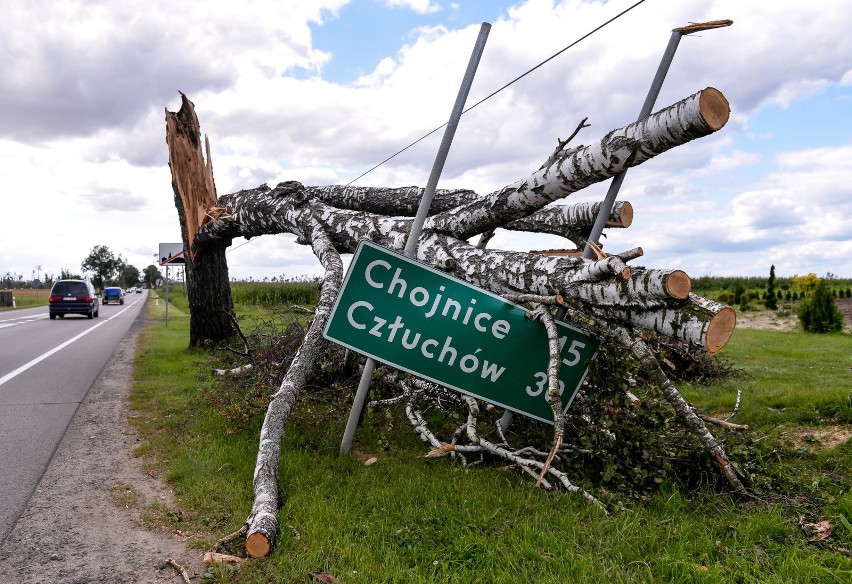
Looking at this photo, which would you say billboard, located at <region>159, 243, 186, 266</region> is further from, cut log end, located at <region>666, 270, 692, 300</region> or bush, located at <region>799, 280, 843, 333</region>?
bush, located at <region>799, 280, 843, 333</region>

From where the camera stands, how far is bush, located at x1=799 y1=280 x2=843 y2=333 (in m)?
16.5

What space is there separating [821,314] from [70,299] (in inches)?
1092

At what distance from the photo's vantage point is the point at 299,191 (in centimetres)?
799

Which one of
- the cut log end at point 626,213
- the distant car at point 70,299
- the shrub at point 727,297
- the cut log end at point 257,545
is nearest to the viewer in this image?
the cut log end at point 257,545

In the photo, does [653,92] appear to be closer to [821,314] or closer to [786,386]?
[786,386]

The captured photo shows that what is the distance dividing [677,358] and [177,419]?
6.53 metres

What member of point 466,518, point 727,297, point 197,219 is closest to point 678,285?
point 466,518

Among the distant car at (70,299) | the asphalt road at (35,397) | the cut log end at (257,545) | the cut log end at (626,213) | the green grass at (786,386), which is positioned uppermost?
the cut log end at (626,213)

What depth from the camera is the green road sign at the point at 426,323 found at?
14.8 feet

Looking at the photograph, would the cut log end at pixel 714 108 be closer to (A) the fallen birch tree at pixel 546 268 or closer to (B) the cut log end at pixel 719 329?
(A) the fallen birch tree at pixel 546 268

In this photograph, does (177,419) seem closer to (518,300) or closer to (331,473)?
(331,473)

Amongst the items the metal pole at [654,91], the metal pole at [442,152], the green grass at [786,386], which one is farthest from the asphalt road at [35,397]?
the green grass at [786,386]

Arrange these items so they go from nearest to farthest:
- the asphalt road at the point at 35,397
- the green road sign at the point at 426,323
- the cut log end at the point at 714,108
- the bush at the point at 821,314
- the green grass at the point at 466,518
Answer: the green grass at the point at 466,518 < the cut log end at the point at 714,108 < the green road sign at the point at 426,323 < the asphalt road at the point at 35,397 < the bush at the point at 821,314

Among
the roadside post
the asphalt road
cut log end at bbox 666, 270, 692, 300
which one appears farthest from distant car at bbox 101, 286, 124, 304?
cut log end at bbox 666, 270, 692, 300
